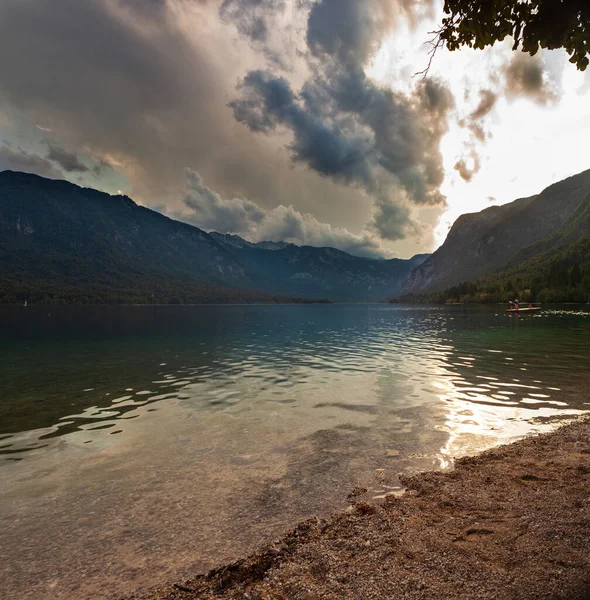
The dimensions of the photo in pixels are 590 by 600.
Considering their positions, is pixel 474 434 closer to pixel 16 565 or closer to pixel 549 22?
pixel 549 22

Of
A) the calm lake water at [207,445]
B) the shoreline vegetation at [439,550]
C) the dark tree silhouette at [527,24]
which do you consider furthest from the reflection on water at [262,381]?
the dark tree silhouette at [527,24]

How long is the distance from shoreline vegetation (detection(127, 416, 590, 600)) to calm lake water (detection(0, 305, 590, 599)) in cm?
124

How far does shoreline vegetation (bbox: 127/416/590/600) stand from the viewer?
242 inches

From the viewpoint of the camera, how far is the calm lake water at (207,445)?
29.5ft

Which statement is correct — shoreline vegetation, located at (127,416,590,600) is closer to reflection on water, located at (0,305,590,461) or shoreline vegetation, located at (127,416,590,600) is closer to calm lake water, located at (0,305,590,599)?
calm lake water, located at (0,305,590,599)

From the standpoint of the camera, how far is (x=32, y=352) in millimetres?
50312

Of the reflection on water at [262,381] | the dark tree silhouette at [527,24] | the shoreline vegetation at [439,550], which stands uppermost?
the dark tree silhouette at [527,24]

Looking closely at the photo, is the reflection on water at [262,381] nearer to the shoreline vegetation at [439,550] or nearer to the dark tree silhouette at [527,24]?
the shoreline vegetation at [439,550]

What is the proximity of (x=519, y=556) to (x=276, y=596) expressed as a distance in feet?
15.5

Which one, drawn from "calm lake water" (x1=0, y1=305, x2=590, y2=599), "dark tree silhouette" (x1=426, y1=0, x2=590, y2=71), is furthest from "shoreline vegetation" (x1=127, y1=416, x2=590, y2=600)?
"dark tree silhouette" (x1=426, y1=0, x2=590, y2=71)

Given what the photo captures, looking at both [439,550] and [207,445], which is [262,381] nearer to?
[207,445]

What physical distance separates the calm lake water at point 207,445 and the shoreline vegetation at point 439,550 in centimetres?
124

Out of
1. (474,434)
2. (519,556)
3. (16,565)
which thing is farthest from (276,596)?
(474,434)

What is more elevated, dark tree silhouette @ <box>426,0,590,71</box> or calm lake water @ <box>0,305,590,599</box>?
dark tree silhouette @ <box>426,0,590,71</box>
